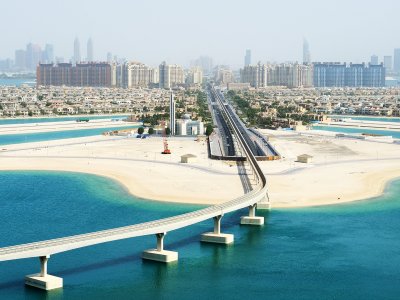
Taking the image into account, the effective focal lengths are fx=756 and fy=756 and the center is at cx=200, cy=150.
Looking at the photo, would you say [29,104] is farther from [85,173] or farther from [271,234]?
[271,234]

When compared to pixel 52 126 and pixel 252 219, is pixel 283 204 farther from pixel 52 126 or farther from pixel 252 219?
pixel 52 126

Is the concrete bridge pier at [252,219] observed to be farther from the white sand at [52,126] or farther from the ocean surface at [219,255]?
the white sand at [52,126]

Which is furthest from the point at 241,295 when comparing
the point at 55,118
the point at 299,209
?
the point at 55,118

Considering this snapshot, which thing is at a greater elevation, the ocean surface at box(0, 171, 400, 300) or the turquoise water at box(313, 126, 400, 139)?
the turquoise water at box(313, 126, 400, 139)

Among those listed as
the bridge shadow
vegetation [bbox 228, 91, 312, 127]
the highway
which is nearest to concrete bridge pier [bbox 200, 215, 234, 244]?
the bridge shadow

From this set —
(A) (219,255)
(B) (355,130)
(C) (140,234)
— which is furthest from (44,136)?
(C) (140,234)

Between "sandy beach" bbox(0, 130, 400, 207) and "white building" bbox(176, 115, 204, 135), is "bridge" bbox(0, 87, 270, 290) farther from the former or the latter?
"white building" bbox(176, 115, 204, 135)
